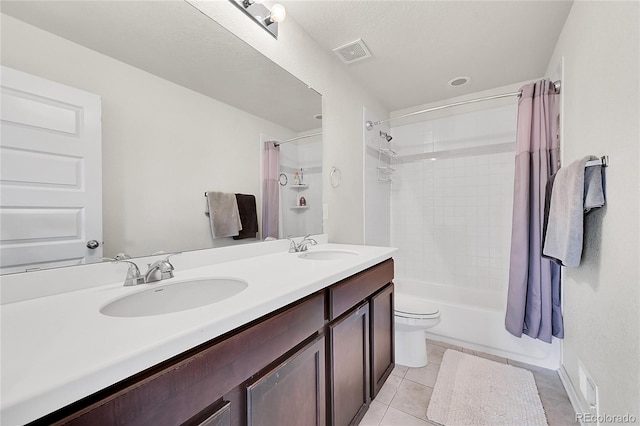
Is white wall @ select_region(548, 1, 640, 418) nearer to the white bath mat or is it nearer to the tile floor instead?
the tile floor

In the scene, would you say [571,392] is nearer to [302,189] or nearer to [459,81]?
[302,189]

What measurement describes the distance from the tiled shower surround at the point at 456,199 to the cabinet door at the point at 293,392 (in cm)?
217

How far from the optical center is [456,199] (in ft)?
8.82

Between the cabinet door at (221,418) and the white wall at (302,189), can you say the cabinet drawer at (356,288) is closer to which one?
the cabinet door at (221,418)

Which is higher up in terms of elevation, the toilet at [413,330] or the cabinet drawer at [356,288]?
the cabinet drawer at [356,288]

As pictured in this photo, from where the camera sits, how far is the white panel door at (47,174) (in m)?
0.69

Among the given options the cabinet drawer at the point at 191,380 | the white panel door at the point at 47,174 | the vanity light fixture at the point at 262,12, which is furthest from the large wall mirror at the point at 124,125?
the cabinet drawer at the point at 191,380

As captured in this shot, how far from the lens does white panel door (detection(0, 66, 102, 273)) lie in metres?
0.69

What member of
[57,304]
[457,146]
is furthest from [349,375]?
[457,146]

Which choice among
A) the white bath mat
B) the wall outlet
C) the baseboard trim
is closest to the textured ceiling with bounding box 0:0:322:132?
the white bath mat

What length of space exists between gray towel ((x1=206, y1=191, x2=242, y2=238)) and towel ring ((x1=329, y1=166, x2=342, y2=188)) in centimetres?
85

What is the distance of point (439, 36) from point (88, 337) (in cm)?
225

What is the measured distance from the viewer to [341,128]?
2.07 metres

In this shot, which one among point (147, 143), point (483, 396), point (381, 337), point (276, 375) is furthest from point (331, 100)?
point (483, 396)
